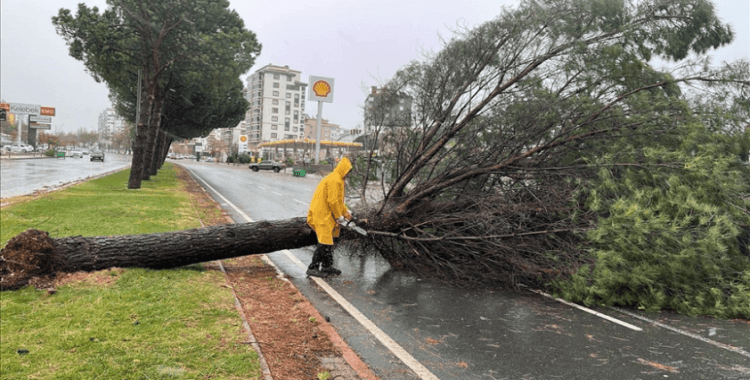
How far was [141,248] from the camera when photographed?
5.73 m

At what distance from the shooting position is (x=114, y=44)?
64.1 ft

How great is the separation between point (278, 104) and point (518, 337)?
131055 mm

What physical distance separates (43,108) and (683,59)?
115 metres

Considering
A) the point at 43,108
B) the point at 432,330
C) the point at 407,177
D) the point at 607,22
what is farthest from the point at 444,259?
the point at 43,108

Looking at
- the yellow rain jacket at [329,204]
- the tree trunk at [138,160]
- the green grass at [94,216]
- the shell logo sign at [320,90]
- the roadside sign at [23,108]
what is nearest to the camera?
the yellow rain jacket at [329,204]

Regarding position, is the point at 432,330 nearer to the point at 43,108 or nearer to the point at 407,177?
the point at 407,177

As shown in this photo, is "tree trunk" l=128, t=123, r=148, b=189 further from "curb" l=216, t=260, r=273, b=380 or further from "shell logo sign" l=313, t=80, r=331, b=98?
"shell logo sign" l=313, t=80, r=331, b=98

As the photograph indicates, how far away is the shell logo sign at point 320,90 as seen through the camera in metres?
41.5

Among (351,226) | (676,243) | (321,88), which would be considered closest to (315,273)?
(351,226)

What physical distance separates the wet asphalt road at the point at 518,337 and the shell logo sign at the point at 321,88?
36.9 meters

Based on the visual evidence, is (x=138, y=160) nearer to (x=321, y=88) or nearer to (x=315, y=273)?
(x=315, y=273)

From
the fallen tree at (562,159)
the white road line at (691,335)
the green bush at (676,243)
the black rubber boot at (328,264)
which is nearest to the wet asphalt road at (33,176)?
the black rubber boot at (328,264)

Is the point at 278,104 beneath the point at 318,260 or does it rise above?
above

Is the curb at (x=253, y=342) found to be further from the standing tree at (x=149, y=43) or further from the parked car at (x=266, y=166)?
the parked car at (x=266, y=166)
